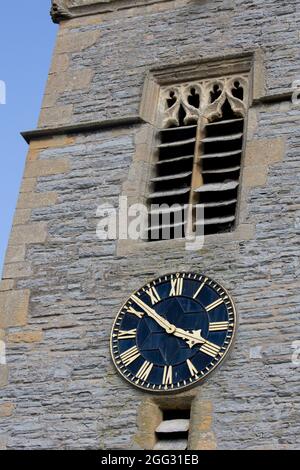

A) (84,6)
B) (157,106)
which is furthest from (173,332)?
(84,6)

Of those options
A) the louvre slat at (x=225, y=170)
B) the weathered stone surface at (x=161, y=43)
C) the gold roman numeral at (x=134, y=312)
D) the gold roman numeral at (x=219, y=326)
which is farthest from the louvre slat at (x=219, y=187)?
the gold roman numeral at (x=219, y=326)

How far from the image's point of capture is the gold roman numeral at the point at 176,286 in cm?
1308

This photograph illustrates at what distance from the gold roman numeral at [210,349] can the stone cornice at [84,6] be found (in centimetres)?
484

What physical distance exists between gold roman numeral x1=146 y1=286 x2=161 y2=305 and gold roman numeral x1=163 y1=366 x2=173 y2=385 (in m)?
0.73

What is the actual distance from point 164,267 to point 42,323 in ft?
4.06

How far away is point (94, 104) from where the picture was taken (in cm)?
1510

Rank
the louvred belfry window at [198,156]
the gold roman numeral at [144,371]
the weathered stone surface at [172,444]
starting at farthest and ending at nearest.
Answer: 1. the louvred belfry window at [198,156]
2. the gold roman numeral at [144,371]
3. the weathered stone surface at [172,444]

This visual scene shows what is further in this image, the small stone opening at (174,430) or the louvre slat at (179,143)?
the louvre slat at (179,143)

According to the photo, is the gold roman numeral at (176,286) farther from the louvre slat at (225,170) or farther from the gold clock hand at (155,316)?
the louvre slat at (225,170)

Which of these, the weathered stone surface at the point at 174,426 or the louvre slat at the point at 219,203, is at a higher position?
the louvre slat at the point at 219,203

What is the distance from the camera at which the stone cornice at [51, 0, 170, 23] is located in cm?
1609

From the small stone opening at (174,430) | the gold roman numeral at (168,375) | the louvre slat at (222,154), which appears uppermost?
the louvre slat at (222,154)
